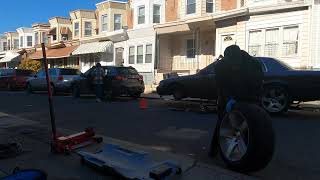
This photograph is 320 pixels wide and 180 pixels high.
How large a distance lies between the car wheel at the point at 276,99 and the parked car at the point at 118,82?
27.0ft

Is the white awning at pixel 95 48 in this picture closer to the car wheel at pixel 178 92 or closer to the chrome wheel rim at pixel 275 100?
the car wheel at pixel 178 92

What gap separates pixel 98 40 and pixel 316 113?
29.7 meters

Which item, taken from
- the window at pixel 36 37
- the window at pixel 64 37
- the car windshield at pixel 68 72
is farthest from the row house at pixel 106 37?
the window at pixel 36 37

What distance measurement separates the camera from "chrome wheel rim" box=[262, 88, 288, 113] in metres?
12.4

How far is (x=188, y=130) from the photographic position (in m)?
9.75

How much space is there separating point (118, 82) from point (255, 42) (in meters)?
9.31

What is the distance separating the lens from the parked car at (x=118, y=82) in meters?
19.2

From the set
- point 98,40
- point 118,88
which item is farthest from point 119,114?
point 98,40

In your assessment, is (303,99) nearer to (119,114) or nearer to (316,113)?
(316,113)

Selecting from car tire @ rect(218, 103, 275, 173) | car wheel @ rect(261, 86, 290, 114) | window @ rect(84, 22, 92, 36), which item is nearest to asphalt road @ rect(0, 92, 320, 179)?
car tire @ rect(218, 103, 275, 173)

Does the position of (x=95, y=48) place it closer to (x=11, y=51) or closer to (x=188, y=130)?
(x=11, y=51)

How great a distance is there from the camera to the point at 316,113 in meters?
13.5

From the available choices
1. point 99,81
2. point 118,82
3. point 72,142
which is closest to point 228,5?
point 118,82

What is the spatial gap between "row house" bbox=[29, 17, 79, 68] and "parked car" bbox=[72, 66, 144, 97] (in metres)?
24.1
